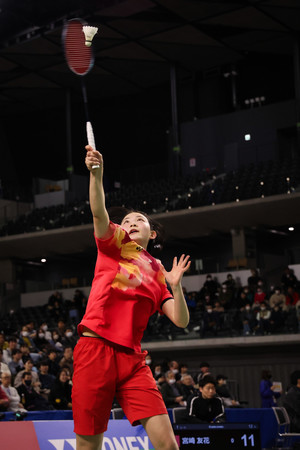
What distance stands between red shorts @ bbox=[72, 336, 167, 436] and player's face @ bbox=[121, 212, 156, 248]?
0.73m

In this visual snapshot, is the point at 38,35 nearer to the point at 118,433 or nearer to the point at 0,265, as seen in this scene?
the point at 0,265

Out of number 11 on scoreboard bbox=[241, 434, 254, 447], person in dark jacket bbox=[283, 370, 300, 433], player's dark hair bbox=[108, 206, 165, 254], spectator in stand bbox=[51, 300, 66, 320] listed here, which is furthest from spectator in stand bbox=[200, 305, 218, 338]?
player's dark hair bbox=[108, 206, 165, 254]

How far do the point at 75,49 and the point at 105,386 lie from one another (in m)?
2.89

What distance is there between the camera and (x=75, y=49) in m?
6.03

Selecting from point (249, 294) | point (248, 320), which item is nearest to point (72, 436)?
point (248, 320)

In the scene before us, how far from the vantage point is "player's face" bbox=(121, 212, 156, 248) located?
4.81 metres

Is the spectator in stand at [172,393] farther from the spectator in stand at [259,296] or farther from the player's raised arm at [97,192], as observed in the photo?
the player's raised arm at [97,192]

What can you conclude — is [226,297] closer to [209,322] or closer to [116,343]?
[209,322]

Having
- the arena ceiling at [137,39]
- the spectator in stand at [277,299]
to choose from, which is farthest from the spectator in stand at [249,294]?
the arena ceiling at [137,39]

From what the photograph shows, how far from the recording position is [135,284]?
461 cm

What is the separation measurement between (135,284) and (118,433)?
3649mm

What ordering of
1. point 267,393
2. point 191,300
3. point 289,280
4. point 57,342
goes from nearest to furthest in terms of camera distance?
1. point 267,393
2. point 57,342
3. point 289,280
4. point 191,300

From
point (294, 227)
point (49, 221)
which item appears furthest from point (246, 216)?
point (49, 221)

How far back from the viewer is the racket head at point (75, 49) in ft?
19.5
